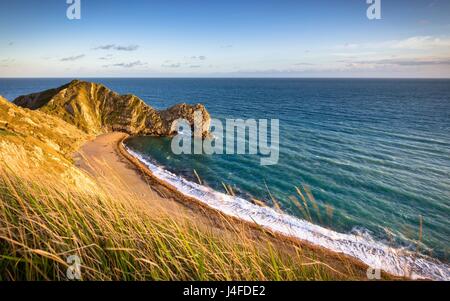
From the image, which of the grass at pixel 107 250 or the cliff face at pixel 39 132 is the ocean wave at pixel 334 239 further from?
the cliff face at pixel 39 132

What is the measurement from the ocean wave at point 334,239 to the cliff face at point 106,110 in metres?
26.3

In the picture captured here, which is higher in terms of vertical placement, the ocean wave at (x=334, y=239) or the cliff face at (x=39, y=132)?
the cliff face at (x=39, y=132)

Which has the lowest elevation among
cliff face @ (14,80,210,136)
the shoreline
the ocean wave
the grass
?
the ocean wave

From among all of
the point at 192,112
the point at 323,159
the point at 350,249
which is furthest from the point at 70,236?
the point at 192,112

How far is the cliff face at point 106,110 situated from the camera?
45.0m

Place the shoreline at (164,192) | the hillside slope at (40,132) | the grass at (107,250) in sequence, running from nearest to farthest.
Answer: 1. the grass at (107,250)
2. the shoreline at (164,192)
3. the hillside slope at (40,132)

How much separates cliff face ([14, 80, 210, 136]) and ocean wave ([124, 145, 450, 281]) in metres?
26.3

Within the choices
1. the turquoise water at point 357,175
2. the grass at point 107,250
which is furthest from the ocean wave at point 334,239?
the grass at point 107,250

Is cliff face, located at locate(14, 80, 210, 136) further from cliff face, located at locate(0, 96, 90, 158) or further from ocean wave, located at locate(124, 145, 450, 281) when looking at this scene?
ocean wave, located at locate(124, 145, 450, 281)

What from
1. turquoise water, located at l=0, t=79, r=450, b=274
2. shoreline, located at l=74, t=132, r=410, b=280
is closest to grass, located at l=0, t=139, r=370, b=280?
shoreline, located at l=74, t=132, r=410, b=280

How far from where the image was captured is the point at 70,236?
8.48 ft

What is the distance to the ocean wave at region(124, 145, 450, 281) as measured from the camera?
1504cm

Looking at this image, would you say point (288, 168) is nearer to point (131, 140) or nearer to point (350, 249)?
point (350, 249)
